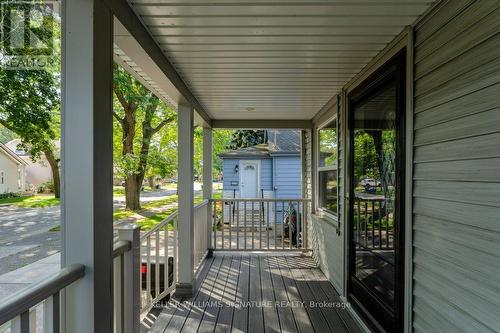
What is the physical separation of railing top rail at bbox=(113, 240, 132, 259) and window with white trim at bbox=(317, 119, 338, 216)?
263cm

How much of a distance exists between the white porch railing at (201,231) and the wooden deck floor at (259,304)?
0.21 metres

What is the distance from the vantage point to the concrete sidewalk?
99 cm

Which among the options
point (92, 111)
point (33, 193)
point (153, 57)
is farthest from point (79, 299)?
point (153, 57)

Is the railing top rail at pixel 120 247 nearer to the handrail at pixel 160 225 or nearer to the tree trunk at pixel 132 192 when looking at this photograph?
the handrail at pixel 160 225

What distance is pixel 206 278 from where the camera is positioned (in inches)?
154

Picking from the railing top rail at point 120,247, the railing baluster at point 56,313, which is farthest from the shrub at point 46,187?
the railing top rail at point 120,247

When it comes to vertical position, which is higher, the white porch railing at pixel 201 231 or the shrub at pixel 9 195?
the shrub at pixel 9 195

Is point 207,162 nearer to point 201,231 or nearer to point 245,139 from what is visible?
point 201,231

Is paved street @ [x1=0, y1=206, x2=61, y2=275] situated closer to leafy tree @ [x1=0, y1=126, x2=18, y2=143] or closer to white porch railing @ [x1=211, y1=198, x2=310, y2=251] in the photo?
leafy tree @ [x1=0, y1=126, x2=18, y2=143]

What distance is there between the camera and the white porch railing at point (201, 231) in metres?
4.03

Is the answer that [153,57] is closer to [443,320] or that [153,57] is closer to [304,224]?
[443,320]

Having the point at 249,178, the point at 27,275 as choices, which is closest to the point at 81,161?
the point at 27,275

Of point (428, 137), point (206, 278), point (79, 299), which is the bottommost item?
point (206, 278)

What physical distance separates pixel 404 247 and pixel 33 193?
6.67 ft
